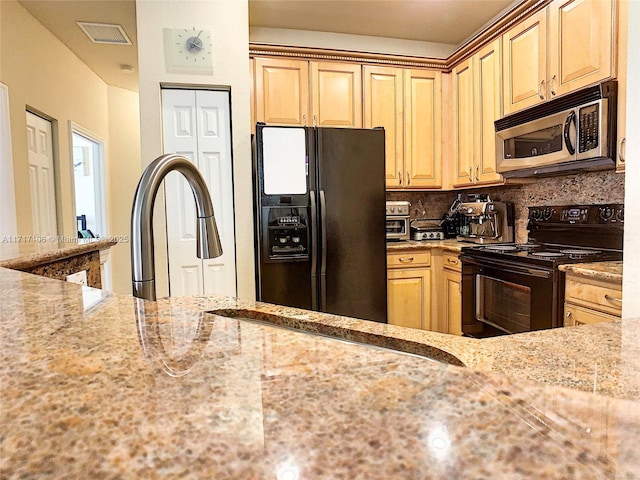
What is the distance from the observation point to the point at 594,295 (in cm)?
202

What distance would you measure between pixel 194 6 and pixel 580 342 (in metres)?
2.86

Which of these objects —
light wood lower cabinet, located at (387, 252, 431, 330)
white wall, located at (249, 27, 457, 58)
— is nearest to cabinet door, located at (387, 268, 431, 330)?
light wood lower cabinet, located at (387, 252, 431, 330)

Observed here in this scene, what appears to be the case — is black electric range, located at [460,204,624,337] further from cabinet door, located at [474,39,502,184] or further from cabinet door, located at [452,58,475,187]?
cabinet door, located at [452,58,475,187]

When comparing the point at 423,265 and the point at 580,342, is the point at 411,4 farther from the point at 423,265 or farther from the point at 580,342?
the point at 580,342

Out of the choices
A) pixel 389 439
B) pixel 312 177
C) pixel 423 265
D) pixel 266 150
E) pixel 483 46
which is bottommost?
pixel 423 265

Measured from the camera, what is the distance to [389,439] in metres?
0.28

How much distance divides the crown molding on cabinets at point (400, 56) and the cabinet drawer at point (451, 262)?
1.65m

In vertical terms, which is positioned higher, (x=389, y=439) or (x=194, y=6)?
(x=194, y=6)

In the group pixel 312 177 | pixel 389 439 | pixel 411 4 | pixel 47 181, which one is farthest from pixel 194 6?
pixel 389 439

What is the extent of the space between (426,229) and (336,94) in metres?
1.46

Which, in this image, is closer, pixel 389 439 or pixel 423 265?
pixel 389 439

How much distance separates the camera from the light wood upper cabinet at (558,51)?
2256 mm

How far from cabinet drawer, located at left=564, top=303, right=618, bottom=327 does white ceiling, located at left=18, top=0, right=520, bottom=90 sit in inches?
93.7

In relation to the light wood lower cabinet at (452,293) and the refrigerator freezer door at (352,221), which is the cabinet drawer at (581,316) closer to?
the light wood lower cabinet at (452,293)
